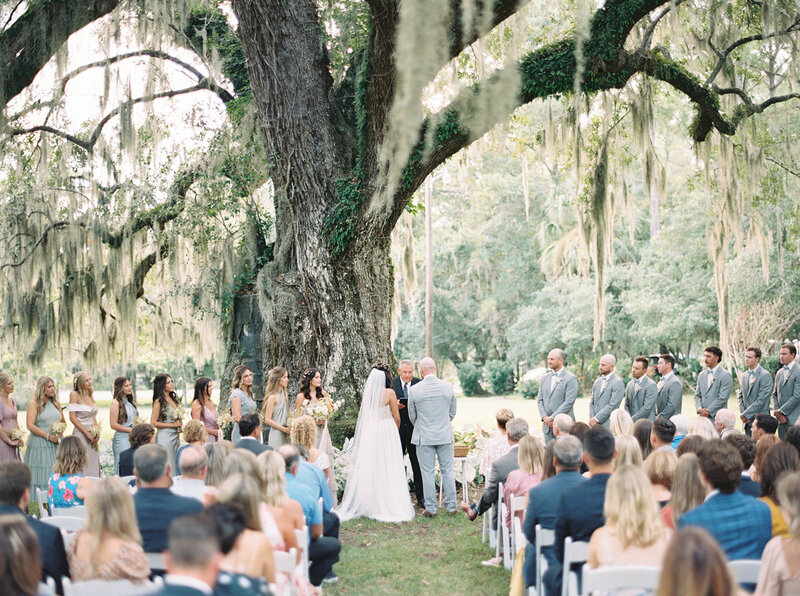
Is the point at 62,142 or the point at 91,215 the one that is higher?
the point at 62,142

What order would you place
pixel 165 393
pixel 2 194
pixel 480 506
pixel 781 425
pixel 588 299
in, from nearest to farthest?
pixel 480 506 < pixel 165 393 < pixel 781 425 < pixel 2 194 < pixel 588 299

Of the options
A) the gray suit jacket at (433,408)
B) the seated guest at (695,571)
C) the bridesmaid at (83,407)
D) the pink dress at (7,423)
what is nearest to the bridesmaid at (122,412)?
the bridesmaid at (83,407)

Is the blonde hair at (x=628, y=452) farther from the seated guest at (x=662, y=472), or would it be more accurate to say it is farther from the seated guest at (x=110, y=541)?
the seated guest at (x=110, y=541)

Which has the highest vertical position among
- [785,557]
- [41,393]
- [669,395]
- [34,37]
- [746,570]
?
[34,37]

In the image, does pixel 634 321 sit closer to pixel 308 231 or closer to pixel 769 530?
pixel 308 231

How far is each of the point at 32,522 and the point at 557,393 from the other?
6206 millimetres

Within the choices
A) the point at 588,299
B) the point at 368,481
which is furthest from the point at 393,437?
the point at 588,299

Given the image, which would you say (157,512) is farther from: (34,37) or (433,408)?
(34,37)

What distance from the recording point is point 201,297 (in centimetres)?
1143

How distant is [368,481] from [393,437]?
499 mm

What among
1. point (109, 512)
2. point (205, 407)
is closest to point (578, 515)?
point (109, 512)

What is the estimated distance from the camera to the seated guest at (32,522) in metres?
3.57

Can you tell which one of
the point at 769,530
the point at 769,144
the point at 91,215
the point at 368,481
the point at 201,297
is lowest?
the point at 368,481

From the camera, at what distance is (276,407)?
8.23 meters
